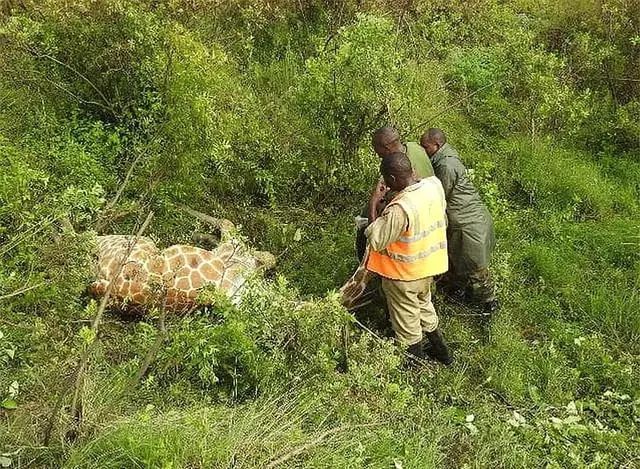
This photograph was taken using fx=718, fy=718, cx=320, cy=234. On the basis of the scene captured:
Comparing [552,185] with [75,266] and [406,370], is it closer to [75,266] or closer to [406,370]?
[406,370]

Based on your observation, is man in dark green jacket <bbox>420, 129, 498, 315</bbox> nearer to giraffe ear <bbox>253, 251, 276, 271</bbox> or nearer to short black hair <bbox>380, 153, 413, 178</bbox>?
short black hair <bbox>380, 153, 413, 178</bbox>

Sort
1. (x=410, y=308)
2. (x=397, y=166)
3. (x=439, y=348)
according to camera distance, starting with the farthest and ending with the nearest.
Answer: (x=439, y=348) → (x=410, y=308) → (x=397, y=166)

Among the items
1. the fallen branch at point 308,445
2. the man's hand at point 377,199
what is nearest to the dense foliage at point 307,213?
the fallen branch at point 308,445

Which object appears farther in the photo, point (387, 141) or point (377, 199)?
point (377, 199)

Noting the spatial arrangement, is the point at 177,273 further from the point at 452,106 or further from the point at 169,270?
the point at 452,106

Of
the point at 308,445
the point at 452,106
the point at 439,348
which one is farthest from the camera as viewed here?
the point at 452,106

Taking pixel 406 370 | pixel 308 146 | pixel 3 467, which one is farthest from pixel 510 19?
pixel 3 467

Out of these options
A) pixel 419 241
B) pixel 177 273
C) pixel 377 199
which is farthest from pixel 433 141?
pixel 177 273

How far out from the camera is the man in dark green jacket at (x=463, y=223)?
5383 millimetres

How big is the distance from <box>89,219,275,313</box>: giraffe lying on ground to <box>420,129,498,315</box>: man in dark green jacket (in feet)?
4.93

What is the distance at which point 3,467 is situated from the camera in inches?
130

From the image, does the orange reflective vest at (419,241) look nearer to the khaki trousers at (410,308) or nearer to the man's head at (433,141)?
the khaki trousers at (410,308)

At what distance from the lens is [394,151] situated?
5.00 metres

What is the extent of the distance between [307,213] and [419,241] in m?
2.13
